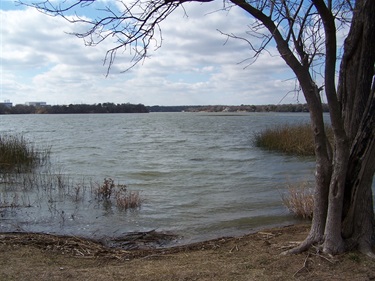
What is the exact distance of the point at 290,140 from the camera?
2584 centimetres

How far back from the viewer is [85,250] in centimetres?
650

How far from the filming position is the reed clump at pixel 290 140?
24.4 metres

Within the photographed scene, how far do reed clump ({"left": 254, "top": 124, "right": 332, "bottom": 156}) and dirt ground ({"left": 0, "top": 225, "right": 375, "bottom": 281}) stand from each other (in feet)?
59.0

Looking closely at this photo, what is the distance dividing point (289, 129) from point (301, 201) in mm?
19311

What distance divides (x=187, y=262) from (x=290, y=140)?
21610 millimetres

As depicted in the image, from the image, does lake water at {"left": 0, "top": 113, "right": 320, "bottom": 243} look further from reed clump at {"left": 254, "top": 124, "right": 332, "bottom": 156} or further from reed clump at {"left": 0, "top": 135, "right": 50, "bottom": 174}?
reed clump at {"left": 254, "top": 124, "right": 332, "bottom": 156}

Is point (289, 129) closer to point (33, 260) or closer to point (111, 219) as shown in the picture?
point (111, 219)

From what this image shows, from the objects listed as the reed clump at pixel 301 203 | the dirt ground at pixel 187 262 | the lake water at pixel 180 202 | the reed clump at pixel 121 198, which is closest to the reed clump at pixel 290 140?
the lake water at pixel 180 202

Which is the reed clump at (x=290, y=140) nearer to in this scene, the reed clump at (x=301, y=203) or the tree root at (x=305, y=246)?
the reed clump at (x=301, y=203)

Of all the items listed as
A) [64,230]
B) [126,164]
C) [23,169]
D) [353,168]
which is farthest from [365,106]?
[126,164]

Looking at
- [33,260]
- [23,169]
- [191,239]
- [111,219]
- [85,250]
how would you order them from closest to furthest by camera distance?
[33,260] < [85,250] < [191,239] < [111,219] < [23,169]

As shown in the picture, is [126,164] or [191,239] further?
[126,164]

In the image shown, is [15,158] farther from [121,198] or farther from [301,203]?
[301,203]

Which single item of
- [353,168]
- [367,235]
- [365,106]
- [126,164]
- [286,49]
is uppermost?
[286,49]
